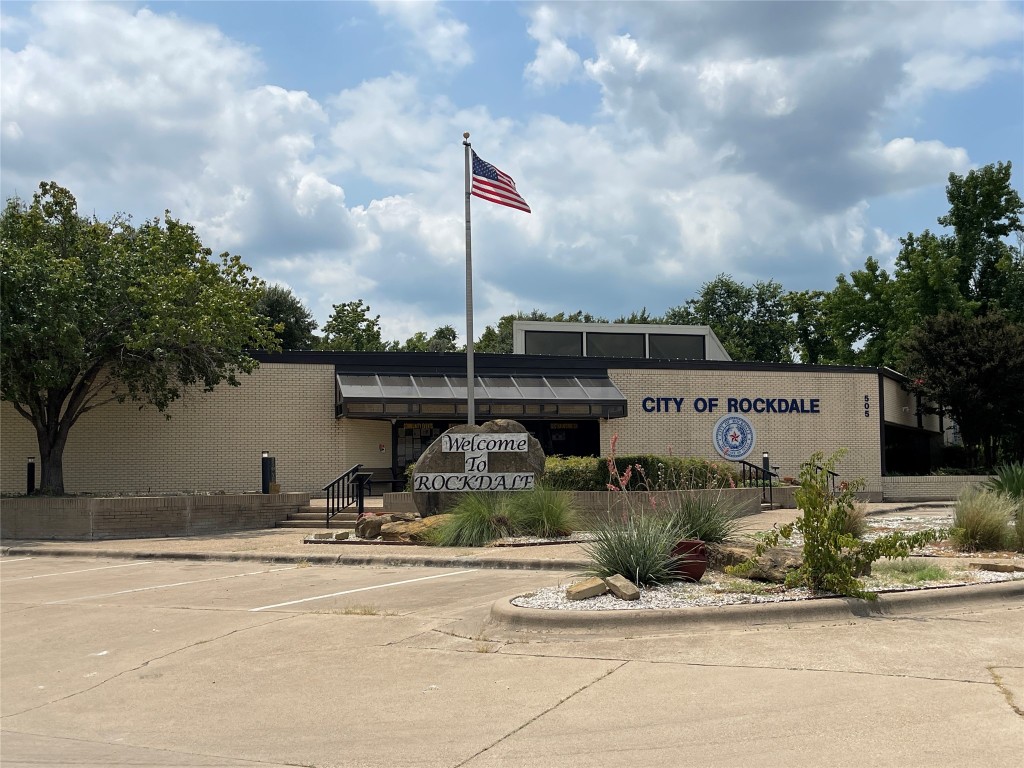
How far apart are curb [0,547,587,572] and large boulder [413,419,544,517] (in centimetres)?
392

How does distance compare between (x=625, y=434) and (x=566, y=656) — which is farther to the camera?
(x=625, y=434)

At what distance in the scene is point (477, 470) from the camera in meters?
19.3

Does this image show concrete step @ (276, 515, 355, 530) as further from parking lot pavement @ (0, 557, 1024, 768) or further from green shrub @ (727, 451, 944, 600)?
green shrub @ (727, 451, 944, 600)

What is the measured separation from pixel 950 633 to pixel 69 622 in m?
8.76

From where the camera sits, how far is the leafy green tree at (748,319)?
203 ft

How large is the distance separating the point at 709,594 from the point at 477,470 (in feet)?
33.1

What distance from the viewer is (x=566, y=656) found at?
26.0 ft

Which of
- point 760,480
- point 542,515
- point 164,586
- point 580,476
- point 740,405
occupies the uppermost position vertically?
point 740,405

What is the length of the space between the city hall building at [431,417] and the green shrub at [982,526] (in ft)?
43.4

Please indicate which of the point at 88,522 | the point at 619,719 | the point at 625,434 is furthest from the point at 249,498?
the point at 619,719

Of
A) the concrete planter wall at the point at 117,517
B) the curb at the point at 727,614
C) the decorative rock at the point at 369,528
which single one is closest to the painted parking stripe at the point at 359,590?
the curb at the point at 727,614

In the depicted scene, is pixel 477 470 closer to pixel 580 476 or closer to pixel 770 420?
pixel 580 476

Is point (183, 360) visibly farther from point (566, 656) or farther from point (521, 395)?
point (566, 656)

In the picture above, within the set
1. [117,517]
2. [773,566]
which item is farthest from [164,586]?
[117,517]
